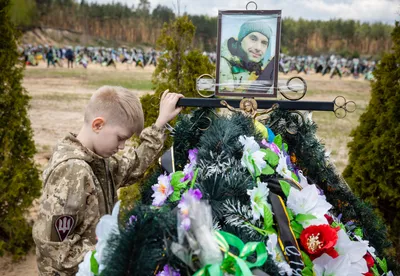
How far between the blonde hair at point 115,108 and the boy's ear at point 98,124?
0.06 ft

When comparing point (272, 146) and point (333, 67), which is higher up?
point (333, 67)

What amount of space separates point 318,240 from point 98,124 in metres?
0.89

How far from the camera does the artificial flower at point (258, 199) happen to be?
1.11 m

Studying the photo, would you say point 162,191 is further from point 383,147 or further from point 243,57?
point 383,147

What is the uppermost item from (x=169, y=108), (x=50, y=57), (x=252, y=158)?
(x=50, y=57)

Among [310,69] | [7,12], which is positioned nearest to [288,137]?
[7,12]

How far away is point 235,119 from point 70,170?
24.8 inches

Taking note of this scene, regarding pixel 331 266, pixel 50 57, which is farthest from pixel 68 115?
pixel 50 57

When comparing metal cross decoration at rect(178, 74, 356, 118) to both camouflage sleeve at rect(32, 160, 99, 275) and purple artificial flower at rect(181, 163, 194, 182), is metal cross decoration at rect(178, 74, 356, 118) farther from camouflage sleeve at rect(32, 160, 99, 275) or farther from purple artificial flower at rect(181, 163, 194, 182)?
camouflage sleeve at rect(32, 160, 99, 275)

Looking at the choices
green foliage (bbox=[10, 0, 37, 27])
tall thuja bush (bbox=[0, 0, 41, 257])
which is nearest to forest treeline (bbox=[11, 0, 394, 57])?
green foliage (bbox=[10, 0, 37, 27])

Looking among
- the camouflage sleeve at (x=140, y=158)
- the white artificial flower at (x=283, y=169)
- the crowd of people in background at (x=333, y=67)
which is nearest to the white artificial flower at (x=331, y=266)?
the white artificial flower at (x=283, y=169)

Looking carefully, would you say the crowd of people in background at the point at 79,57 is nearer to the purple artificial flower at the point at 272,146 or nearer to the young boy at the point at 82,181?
the young boy at the point at 82,181

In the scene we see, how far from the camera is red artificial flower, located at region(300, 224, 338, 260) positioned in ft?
3.73

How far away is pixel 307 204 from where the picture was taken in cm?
121
